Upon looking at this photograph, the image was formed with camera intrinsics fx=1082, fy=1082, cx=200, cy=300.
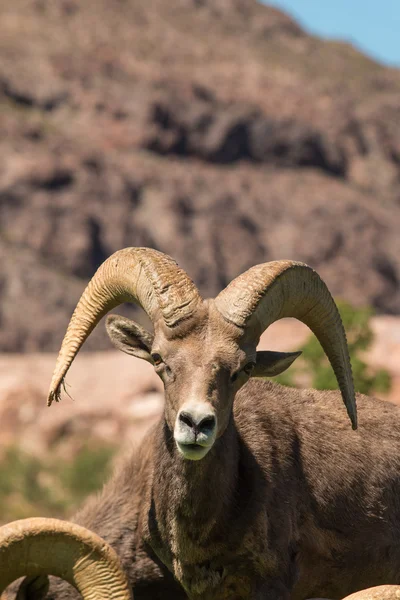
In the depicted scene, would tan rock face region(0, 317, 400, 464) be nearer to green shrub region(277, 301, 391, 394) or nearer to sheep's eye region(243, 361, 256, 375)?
green shrub region(277, 301, 391, 394)

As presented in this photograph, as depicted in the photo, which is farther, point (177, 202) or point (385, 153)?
point (385, 153)

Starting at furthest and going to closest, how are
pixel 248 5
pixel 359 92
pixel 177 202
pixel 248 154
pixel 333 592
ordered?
pixel 248 5, pixel 359 92, pixel 248 154, pixel 177 202, pixel 333 592

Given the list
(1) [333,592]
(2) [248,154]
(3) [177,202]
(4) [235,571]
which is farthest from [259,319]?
(2) [248,154]

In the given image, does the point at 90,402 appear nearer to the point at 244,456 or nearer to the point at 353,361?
the point at 353,361

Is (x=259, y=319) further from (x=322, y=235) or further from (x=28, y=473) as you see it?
(x=322, y=235)

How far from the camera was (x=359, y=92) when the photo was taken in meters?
102

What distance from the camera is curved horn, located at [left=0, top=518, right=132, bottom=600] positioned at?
905 cm

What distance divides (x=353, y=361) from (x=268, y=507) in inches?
648

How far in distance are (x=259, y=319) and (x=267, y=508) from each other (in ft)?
5.04

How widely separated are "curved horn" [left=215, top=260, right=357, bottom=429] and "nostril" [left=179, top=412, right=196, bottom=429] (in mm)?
1121

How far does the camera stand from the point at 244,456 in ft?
29.7

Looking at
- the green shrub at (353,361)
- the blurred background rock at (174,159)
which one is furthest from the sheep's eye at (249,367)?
the blurred background rock at (174,159)

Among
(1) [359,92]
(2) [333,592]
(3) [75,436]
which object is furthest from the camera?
(1) [359,92]

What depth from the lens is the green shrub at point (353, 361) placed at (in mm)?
24438
